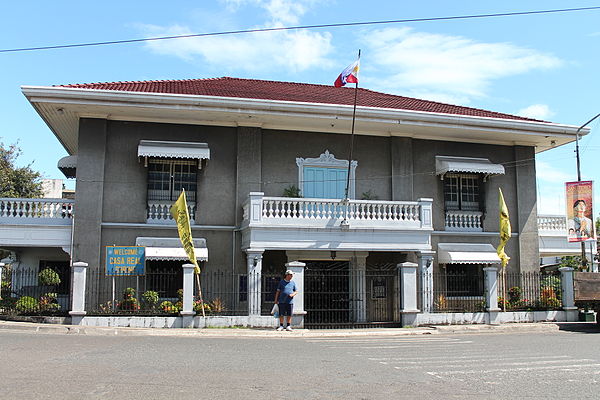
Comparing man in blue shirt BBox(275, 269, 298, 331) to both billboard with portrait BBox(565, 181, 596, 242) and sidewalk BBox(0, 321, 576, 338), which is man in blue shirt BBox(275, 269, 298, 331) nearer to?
sidewalk BBox(0, 321, 576, 338)

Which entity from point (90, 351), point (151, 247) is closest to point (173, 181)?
point (151, 247)

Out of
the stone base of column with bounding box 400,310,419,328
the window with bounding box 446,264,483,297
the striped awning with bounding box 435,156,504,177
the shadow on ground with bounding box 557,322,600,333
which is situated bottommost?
the shadow on ground with bounding box 557,322,600,333

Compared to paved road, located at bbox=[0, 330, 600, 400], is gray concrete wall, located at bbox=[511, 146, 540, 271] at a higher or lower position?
higher

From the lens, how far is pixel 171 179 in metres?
19.6

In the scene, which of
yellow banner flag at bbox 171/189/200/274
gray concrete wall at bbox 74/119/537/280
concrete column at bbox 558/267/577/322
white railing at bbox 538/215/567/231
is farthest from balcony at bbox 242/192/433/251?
white railing at bbox 538/215/567/231

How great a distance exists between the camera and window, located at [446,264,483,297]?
2098 centimetres

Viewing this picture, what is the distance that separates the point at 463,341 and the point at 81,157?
12024mm

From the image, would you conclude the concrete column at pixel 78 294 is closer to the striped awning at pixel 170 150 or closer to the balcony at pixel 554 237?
the striped awning at pixel 170 150

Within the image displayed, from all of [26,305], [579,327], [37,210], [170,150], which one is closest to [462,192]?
[579,327]

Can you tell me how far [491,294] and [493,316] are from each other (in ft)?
2.06

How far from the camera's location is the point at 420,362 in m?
10.2

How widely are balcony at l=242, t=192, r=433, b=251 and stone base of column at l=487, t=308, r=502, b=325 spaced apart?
2562 millimetres

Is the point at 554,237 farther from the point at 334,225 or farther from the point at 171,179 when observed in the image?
the point at 171,179

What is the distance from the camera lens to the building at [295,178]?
18.4 meters
